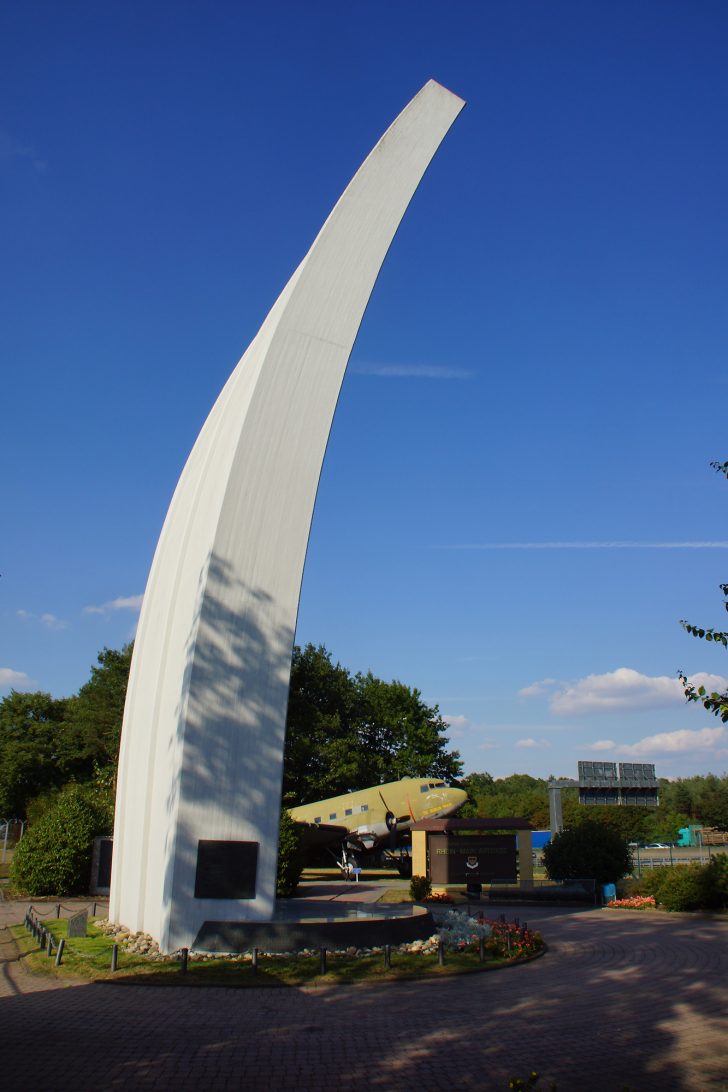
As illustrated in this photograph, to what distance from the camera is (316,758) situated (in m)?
52.1

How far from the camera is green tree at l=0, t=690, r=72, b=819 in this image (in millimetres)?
58531

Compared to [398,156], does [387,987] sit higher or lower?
lower

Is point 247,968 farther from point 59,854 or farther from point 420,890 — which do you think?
point 420,890

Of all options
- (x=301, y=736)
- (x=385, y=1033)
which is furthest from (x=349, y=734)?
(x=385, y=1033)

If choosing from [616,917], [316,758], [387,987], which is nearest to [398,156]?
[387,987]

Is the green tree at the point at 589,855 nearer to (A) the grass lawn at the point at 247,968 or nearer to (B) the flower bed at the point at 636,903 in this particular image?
(B) the flower bed at the point at 636,903

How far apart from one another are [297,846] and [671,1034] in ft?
62.9

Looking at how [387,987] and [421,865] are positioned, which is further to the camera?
[421,865]

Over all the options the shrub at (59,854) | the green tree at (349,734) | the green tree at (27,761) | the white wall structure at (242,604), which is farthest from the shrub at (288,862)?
the green tree at (27,761)

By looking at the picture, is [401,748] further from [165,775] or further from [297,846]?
[165,775]

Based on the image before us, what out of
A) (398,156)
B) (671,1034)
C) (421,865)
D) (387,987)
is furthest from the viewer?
(421,865)

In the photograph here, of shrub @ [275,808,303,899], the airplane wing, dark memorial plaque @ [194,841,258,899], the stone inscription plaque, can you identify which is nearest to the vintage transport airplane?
the airplane wing

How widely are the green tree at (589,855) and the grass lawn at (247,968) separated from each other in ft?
46.1

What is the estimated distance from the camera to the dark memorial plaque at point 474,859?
2925 centimetres
